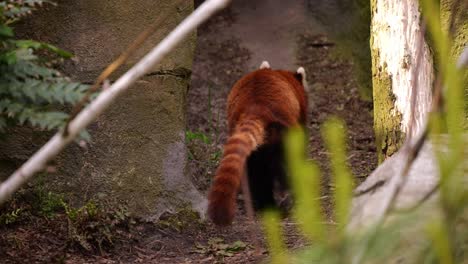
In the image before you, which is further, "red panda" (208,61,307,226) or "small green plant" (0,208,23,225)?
"red panda" (208,61,307,226)

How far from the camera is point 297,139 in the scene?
1.41 metres

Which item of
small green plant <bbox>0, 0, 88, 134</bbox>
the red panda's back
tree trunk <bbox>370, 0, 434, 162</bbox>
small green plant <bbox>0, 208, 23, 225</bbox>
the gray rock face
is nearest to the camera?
small green plant <bbox>0, 0, 88, 134</bbox>

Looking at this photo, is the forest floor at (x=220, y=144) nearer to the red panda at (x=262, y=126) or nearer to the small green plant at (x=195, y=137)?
the small green plant at (x=195, y=137)

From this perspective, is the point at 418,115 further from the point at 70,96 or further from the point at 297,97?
the point at 70,96

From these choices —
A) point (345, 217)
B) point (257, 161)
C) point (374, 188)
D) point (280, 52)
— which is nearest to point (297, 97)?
point (257, 161)

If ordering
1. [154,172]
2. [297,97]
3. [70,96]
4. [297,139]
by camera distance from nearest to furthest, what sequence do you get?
[297,139], [70,96], [154,172], [297,97]

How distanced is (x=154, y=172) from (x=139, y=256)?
0.56m

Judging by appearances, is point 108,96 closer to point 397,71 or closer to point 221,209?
point 221,209

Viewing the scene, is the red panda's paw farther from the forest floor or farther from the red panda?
the forest floor

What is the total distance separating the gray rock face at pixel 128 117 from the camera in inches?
184

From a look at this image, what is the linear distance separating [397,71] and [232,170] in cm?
139

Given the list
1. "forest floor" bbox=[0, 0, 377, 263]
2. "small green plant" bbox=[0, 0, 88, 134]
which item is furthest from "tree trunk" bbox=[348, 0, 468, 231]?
"small green plant" bbox=[0, 0, 88, 134]

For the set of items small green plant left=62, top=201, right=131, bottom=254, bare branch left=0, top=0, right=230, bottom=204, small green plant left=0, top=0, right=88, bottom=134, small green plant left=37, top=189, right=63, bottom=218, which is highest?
small green plant left=0, top=0, right=88, bottom=134

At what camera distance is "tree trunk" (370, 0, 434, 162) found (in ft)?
16.3
